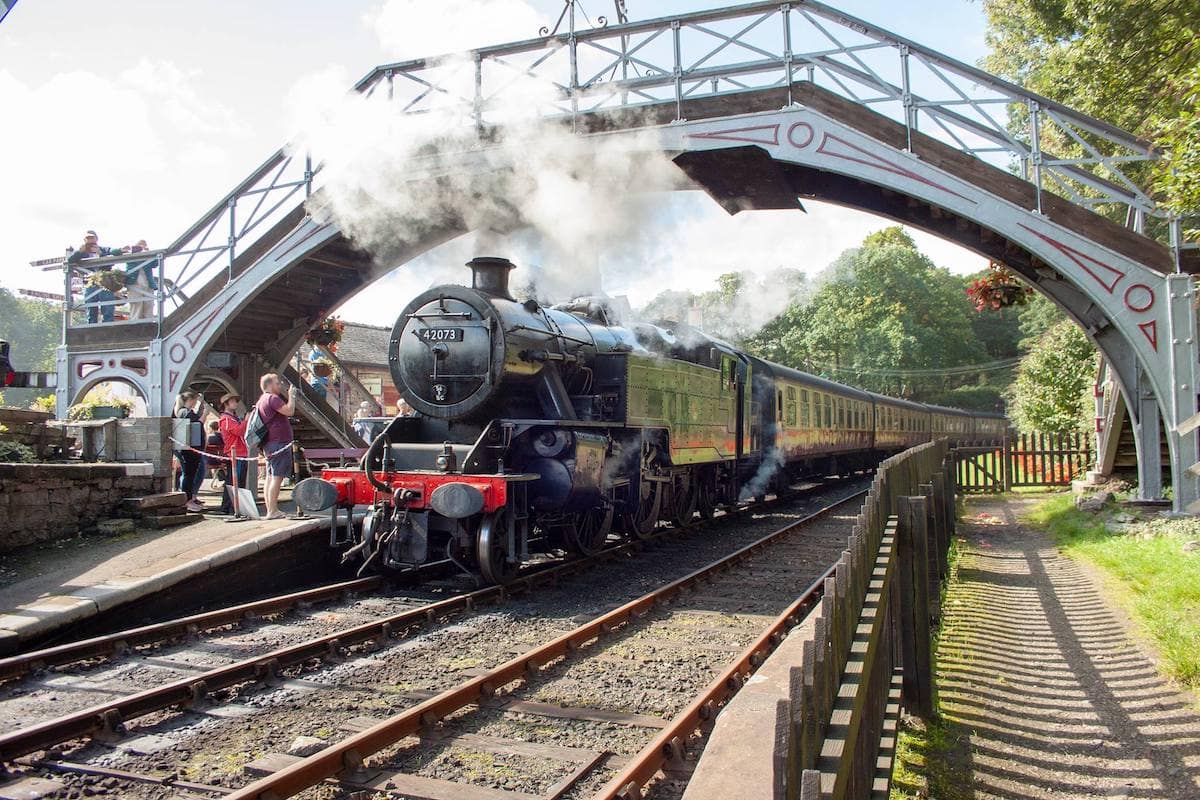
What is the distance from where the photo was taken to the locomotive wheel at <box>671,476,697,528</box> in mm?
12023

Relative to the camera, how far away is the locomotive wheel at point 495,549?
306 inches

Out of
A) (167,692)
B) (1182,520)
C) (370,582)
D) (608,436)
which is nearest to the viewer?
(167,692)

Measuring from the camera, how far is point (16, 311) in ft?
276

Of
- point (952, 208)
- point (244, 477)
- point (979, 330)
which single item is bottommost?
point (244, 477)

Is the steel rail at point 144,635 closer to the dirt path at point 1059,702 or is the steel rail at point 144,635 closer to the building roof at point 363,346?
the dirt path at point 1059,702

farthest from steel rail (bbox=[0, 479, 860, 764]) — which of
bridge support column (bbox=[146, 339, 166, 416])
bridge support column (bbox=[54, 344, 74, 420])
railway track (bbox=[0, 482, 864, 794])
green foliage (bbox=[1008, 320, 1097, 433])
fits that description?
green foliage (bbox=[1008, 320, 1097, 433])

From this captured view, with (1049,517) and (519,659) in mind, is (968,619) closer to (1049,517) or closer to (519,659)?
(519,659)

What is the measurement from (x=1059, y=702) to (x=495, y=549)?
477 cm

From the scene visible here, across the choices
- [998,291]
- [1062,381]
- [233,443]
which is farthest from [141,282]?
[1062,381]

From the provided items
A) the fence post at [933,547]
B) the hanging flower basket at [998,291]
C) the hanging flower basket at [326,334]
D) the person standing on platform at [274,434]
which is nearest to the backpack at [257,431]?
the person standing on platform at [274,434]

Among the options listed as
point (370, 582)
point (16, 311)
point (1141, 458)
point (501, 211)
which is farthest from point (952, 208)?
point (16, 311)

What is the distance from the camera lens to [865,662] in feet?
9.90

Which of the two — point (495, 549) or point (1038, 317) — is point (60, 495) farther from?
point (1038, 317)

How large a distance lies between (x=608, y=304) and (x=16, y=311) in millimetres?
92798
